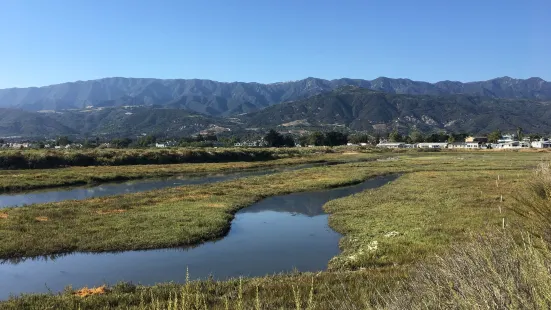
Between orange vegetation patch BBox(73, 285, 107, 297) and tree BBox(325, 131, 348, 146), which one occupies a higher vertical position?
tree BBox(325, 131, 348, 146)

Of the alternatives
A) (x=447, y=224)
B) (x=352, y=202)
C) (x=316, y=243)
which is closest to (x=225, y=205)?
(x=352, y=202)

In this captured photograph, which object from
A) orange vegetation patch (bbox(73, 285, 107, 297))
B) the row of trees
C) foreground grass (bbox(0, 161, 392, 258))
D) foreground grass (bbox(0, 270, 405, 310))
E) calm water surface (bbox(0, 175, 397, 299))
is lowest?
calm water surface (bbox(0, 175, 397, 299))

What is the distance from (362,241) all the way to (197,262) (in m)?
7.19

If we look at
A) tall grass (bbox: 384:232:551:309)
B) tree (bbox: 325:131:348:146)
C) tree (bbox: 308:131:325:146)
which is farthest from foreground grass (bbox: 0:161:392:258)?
tree (bbox: 325:131:348:146)

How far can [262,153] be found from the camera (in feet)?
309

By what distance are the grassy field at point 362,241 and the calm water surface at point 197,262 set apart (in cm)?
101

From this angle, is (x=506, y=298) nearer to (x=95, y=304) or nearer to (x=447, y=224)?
(x=95, y=304)

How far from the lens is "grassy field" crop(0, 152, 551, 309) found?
214 inches

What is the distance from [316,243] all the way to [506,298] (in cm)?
1571

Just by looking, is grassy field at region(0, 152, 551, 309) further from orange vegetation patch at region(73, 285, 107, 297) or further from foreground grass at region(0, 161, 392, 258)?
orange vegetation patch at region(73, 285, 107, 297)

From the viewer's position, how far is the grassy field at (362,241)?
17.8 ft

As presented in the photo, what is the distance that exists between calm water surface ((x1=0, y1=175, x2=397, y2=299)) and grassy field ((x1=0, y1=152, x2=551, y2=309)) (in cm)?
101

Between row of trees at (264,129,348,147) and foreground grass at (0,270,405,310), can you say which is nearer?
foreground grass at (0,270,405,310)

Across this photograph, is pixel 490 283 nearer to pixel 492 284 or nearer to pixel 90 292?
pixel 492 284
